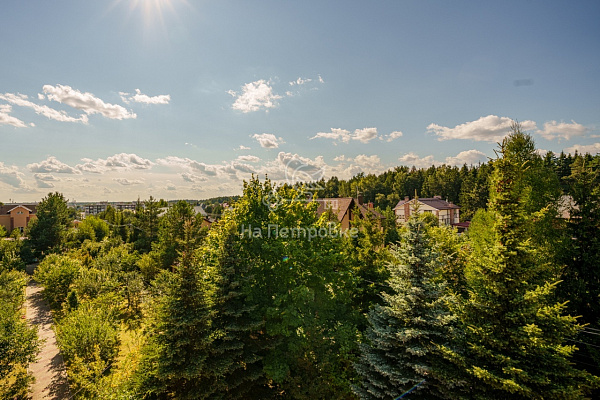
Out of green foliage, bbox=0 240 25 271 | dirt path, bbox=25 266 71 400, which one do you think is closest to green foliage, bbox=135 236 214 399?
dirt path, bbox=25 266 71 400

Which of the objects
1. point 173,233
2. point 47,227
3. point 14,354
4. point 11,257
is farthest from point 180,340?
point 47,227

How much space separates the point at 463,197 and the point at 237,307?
7224 cm

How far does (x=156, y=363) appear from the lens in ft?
32.3

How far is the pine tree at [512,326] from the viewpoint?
283 inches

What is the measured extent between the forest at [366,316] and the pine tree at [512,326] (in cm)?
4

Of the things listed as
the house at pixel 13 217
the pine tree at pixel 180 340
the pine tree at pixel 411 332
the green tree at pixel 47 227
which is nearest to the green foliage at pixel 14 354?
the pine tree at pixel 180 340

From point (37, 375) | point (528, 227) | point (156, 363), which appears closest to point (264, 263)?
point (156, 363)

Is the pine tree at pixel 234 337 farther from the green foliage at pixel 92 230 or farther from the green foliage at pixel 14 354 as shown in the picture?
the green foliage at pixel 92 230

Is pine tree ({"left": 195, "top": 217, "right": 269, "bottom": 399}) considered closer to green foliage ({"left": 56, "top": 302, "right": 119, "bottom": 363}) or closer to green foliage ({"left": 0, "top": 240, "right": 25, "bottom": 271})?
green foliage ({"left": 56, "top": 302, "right": 119, "bottom": 363})

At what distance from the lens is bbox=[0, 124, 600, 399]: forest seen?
790cm

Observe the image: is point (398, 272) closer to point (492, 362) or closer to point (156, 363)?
point (492, 362)

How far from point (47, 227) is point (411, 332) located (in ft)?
142

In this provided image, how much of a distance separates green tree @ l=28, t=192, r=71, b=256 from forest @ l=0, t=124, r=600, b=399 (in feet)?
68.7

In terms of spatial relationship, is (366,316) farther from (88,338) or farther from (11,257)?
(11,257)
